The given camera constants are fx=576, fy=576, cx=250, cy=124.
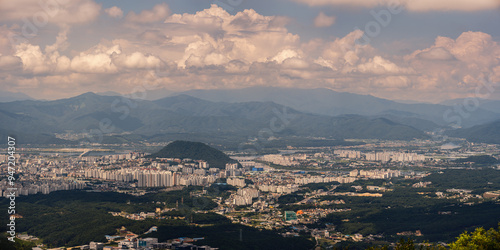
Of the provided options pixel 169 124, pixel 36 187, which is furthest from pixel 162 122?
pixel 36 187

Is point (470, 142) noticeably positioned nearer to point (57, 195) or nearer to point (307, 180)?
point (307, 180)

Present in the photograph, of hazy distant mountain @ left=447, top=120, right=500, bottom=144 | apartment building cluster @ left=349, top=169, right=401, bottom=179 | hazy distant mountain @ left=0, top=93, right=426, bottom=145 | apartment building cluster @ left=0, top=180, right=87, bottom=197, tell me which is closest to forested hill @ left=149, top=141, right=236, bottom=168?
apartment building cluster @ left=349, top=169, right=401, bottom=179

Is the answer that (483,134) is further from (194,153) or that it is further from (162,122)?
(162,122)

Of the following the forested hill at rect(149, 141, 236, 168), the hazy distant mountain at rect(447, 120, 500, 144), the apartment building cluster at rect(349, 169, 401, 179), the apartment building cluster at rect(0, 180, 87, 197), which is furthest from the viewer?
the hazy distant mountain at rect(447, 120, 500, 144)

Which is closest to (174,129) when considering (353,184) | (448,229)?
(353,184)

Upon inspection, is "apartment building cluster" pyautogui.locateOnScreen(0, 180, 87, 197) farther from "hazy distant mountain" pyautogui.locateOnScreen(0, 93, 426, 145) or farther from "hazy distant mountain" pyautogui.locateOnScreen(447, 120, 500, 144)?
"hazy distant mountain" pyautogui.locateOnScreen(447, 120, 500, 144)

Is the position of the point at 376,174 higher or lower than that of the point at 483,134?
lower

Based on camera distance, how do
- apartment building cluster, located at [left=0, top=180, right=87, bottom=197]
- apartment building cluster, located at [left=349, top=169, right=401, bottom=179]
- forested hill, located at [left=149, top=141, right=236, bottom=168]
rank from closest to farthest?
apartment building cluster, located at [left=0, top=180, right=87, bottom=197] → apartment building cluster, located at [left=349, top=169, right=401, bottom=179] → forested hill, located at [left=149, top=141, right=236, bottom=168]
